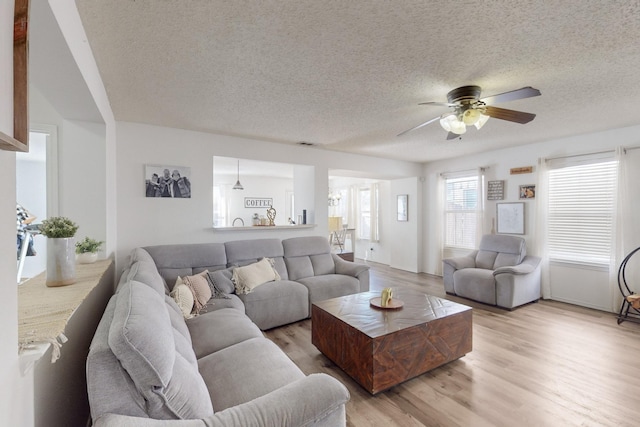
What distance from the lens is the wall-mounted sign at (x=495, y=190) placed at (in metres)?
4.80

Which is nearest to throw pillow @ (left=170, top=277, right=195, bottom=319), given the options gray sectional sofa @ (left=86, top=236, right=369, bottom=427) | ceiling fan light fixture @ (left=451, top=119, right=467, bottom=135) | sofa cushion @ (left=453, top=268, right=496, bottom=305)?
gray sectional sofa @ (left=86, top=236, right=369, bottom=427)

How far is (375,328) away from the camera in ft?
7.11

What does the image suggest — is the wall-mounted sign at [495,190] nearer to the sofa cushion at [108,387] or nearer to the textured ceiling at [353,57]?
the textured ceiling at [353,57]

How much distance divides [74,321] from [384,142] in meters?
3.95

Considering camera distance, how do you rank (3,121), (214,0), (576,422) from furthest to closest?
1. (576,422)
2. (214,0)
3. (3,121)

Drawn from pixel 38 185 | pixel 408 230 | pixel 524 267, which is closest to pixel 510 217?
pixel 524 267

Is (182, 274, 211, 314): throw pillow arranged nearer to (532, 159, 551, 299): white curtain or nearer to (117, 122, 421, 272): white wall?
(117, 122, 421, 272): white wall

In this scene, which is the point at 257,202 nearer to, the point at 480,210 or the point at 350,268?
the point at 350,268

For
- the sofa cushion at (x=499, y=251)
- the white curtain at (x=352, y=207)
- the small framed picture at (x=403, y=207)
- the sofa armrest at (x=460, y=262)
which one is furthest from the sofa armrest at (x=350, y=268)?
the white curtain at (x=352, y=207)

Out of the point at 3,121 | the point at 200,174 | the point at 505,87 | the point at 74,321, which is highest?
the point at 505,87

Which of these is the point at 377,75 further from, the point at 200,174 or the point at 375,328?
the point at 200,174

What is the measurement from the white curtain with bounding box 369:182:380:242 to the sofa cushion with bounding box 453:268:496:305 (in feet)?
10.1

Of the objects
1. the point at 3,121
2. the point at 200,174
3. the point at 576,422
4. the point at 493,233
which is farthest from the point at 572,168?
the point at 3,121

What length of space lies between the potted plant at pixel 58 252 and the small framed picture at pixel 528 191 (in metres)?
5.46
